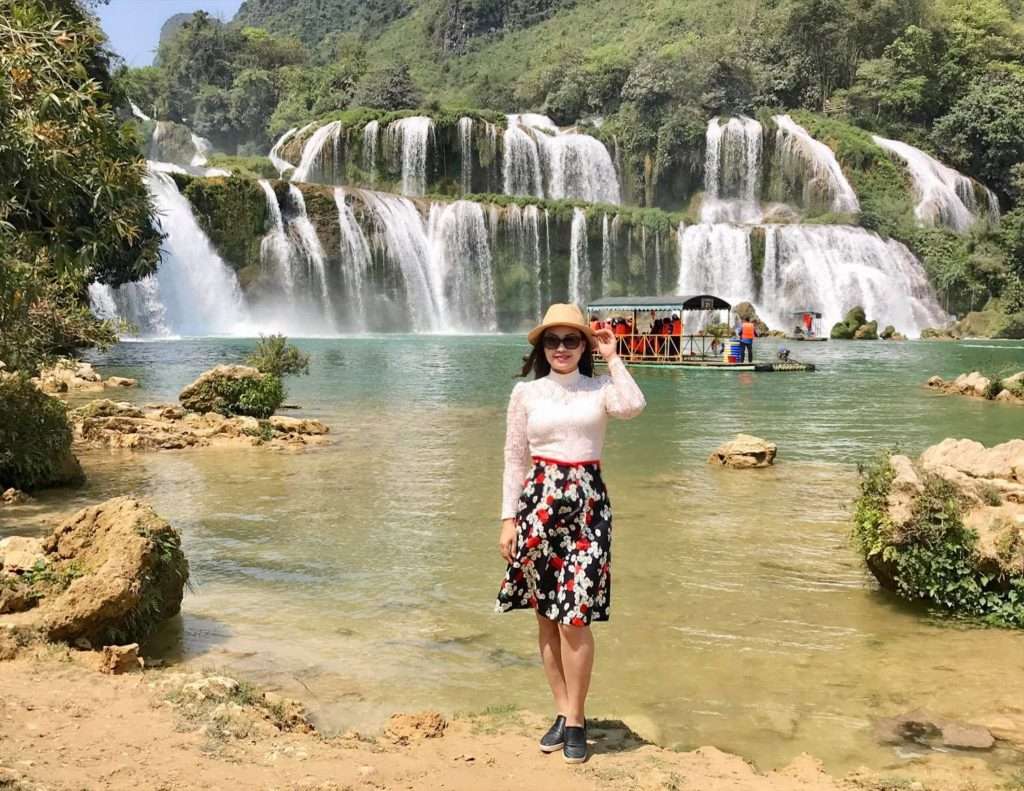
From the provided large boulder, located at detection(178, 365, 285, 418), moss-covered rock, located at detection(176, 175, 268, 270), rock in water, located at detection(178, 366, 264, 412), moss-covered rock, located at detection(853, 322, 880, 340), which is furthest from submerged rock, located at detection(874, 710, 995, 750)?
moss-covered rock, located at detection(853, 322, 880, 340)

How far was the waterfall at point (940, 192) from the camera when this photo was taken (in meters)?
57.5

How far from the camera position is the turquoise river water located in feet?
15.5

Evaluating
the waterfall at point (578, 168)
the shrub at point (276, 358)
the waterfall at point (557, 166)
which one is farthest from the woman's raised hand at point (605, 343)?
the waterfall at point (578, 168)

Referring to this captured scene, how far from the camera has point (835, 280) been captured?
4938 centimetres

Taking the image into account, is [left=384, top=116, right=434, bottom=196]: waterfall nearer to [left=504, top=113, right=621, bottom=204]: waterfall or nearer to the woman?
[left=504, top=113, right=621, bottom=204]: waterfall

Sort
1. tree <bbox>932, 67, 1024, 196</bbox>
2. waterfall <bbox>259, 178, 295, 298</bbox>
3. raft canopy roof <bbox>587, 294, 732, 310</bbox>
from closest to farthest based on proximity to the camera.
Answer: raft canopy roof <bbox>587, 294, 732, 310</bbox> < waterfall <bbox>259, 178, 295, 298</bbox> < tree <bbox>932, 67, 1024, 196</bbox>

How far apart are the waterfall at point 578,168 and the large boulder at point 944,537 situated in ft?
165

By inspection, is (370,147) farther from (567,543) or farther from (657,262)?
(567,543)

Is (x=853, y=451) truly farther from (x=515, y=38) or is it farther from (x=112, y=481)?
(x=515, y=38)

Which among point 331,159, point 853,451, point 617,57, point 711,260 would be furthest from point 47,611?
point 617,57

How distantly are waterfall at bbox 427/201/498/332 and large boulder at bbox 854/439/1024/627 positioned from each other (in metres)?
41.6

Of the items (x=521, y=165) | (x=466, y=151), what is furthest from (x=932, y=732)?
(x=521, y=165)

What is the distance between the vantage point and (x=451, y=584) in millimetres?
6781

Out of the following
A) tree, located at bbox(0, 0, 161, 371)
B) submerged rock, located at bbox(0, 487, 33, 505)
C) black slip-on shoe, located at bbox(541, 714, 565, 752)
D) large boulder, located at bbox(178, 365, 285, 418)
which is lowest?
black slip-on shoe, located at bbox(541, 714, 565, 752)
